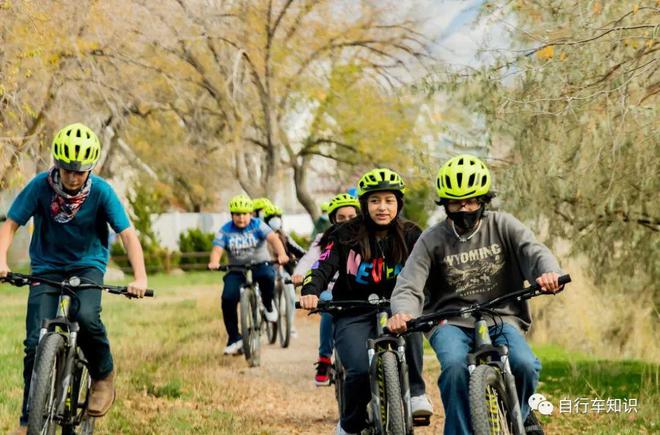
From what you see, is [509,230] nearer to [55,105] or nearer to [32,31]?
[32,31]

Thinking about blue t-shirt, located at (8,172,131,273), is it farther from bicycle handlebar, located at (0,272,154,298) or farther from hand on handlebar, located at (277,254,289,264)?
hand on handlebar, located at (277,254,289,264)

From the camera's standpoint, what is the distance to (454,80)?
38.4 ft

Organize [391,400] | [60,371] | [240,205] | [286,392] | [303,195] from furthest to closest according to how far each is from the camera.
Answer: [303,195], [240,205], [286,392], [60,371], [391,400]

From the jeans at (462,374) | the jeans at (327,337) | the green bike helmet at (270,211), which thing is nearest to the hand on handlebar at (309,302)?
the jeans at (462,374)

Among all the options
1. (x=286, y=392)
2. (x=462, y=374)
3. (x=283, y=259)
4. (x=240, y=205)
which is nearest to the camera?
(x=462, y=374)

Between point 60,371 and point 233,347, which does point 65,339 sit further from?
point 233,347

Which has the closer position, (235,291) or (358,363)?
(358,363)

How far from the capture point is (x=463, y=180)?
558 cm

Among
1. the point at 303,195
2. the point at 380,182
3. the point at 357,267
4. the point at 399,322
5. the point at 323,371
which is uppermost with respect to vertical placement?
the point at 303,195

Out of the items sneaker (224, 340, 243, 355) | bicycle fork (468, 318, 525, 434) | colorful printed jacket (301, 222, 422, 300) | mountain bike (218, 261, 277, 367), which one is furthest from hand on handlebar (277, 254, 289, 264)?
bicycle fork (468, 318, 525, 434)

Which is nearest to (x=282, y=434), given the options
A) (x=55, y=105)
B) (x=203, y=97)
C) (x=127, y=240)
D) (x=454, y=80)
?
(x=127, y=240)

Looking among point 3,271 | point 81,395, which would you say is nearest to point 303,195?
point 81,395

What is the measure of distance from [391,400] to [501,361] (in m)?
0.83

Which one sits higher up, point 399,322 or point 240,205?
point 240,205
